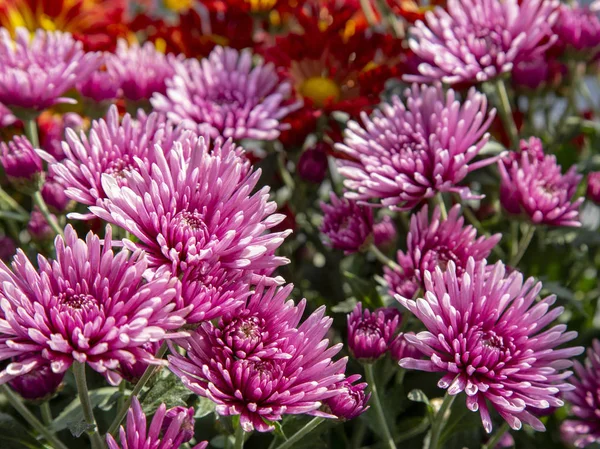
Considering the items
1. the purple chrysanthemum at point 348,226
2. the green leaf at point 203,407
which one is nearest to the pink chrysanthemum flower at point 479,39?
the purple chrysanthemum at point 348,226

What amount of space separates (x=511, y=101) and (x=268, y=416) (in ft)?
2.19

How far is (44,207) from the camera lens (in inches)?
25.6

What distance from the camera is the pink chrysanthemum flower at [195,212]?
0.46 meters

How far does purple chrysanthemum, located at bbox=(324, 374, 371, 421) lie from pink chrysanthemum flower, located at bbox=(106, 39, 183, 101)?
44cm

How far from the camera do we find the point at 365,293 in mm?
667

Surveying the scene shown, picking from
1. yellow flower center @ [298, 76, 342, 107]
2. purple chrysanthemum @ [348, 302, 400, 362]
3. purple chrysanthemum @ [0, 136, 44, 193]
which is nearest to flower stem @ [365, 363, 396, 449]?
purple chrysanthemum @ [348, 302, 400, 362]

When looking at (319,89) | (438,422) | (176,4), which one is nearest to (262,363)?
(438,422)

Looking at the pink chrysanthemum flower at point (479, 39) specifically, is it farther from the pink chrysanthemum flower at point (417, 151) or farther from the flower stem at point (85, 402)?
the flower stem at point (85, 402)

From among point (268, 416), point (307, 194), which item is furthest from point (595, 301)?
point (268, 416)

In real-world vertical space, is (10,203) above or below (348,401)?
above

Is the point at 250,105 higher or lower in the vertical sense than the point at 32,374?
higher

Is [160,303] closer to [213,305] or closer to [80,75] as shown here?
[213,305]

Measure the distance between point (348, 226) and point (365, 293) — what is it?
7 centimetres

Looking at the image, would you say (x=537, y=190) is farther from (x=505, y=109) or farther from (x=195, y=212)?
(x=195, y=212)
